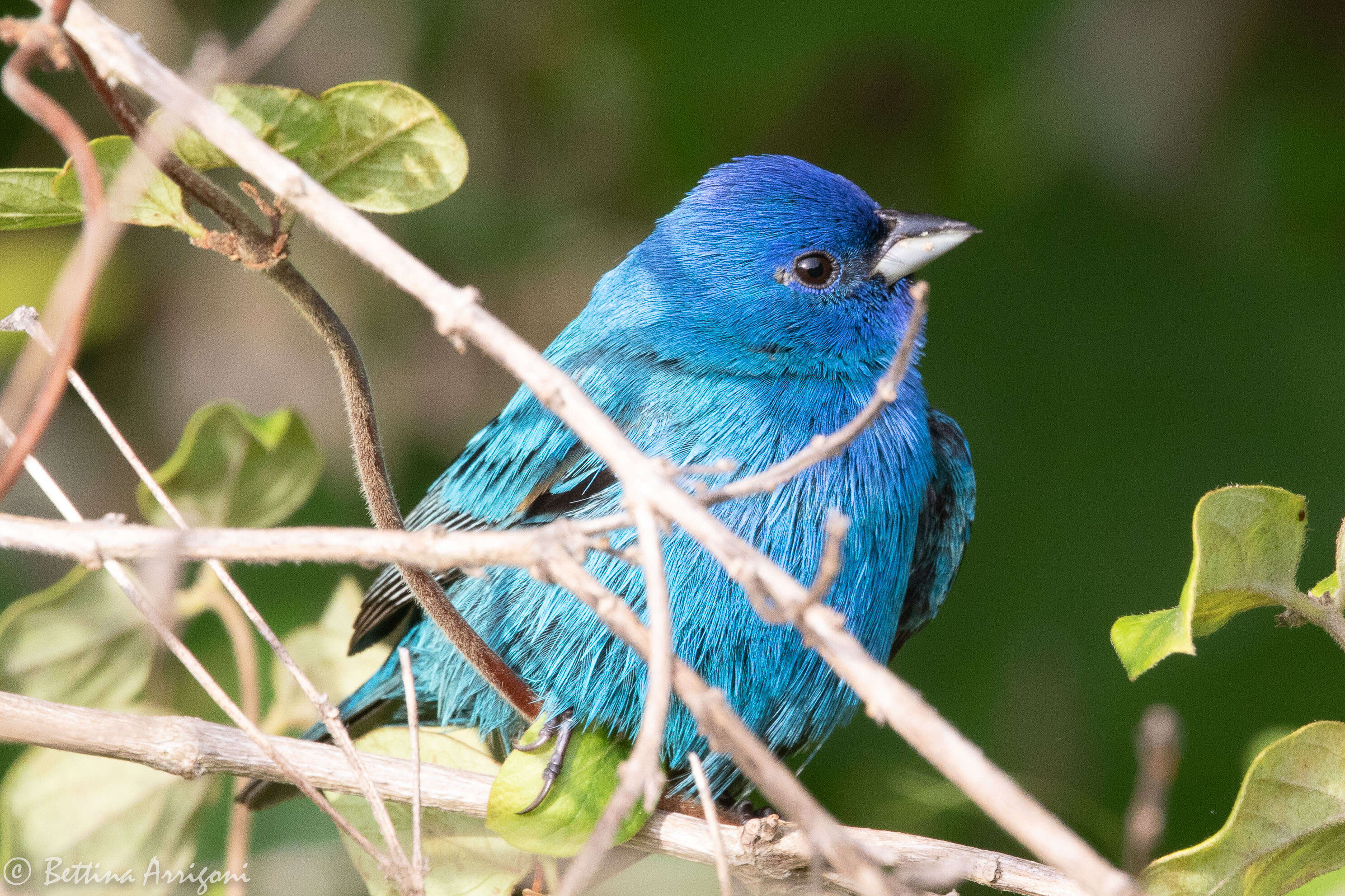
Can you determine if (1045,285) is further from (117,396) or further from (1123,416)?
(117,396)

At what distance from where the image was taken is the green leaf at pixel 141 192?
1.88 meters

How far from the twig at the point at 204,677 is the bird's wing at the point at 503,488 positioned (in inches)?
35.1

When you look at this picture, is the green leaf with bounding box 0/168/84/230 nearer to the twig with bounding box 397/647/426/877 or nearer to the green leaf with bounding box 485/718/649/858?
the twig with bounding box 397/647/426/877

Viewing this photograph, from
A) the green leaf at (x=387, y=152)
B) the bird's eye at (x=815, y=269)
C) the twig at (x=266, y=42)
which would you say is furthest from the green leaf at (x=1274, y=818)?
the twig at (x=266, y=42)

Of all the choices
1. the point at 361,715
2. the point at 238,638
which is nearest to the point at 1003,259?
the point at 361,715

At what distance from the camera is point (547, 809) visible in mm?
2330

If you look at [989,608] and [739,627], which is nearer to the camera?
[739,627]

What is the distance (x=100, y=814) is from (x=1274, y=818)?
2.38 meters

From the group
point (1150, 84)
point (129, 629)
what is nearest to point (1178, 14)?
point (1150, 84)

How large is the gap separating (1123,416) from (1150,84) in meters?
1.32

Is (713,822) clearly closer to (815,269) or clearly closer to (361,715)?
(815,269)

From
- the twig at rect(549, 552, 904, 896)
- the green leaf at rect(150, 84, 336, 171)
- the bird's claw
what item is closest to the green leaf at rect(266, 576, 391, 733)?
the bird's claw

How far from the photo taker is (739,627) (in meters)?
2.64

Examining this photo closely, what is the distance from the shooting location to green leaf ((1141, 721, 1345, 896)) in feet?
6.04
